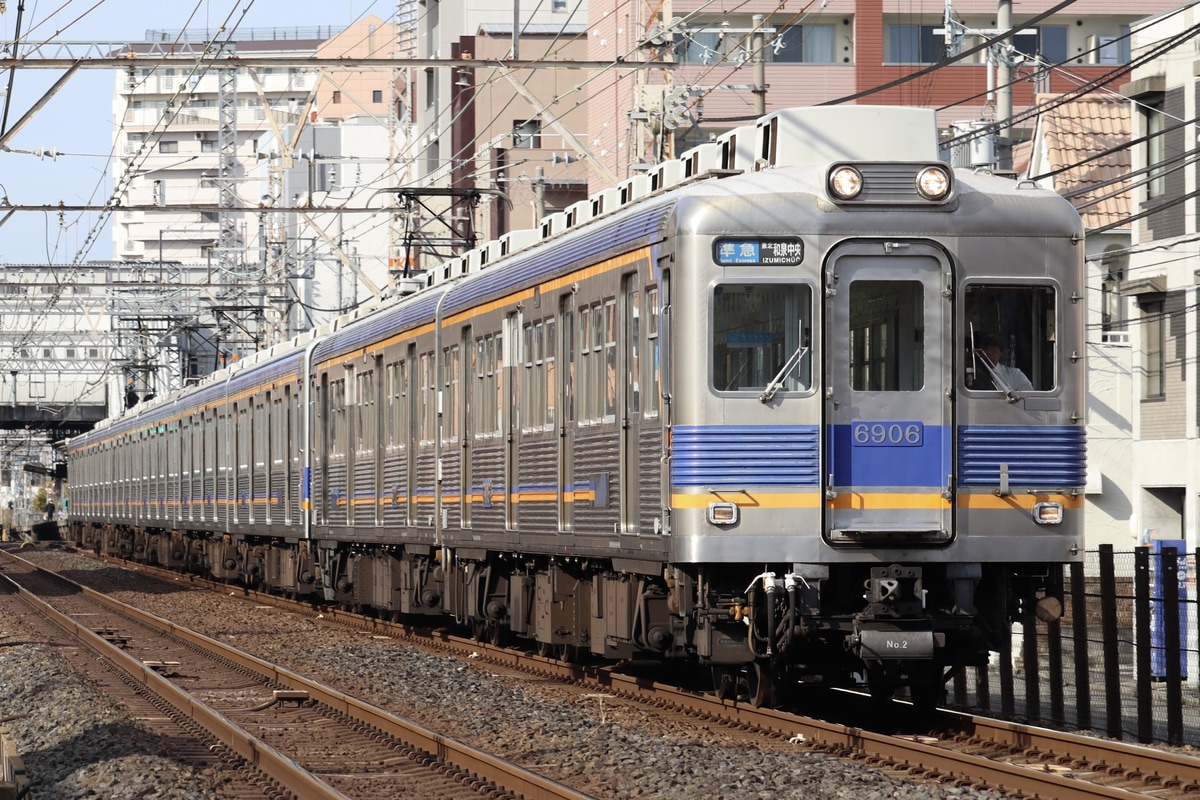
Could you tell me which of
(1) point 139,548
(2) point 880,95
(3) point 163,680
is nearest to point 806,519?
(3) point 163,680

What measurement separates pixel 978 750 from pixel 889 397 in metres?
2.04

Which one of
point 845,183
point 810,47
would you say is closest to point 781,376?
point 845,183

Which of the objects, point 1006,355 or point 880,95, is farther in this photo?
point 880,95

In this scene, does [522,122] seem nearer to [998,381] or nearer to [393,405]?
[393,405]

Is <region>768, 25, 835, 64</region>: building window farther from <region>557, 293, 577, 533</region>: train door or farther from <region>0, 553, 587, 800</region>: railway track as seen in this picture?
<region>557, 293, 577, 533</region>: train door

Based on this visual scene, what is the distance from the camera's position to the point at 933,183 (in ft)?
35.7

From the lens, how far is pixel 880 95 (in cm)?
4284

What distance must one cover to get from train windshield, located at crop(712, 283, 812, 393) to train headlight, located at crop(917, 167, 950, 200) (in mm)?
905

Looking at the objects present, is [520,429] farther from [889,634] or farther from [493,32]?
[493,32]

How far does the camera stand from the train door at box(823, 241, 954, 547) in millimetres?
10664

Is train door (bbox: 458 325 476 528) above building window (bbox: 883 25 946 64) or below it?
below

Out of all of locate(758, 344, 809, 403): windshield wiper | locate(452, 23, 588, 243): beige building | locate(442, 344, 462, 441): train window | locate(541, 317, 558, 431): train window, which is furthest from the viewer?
locate(452, 23, 588, 243): beige building

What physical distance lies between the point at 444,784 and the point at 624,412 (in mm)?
3288

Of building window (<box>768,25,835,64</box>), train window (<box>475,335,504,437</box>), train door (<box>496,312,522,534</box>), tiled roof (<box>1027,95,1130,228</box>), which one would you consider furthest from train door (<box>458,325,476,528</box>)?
building window (<box>768,25,835,64</box>)
